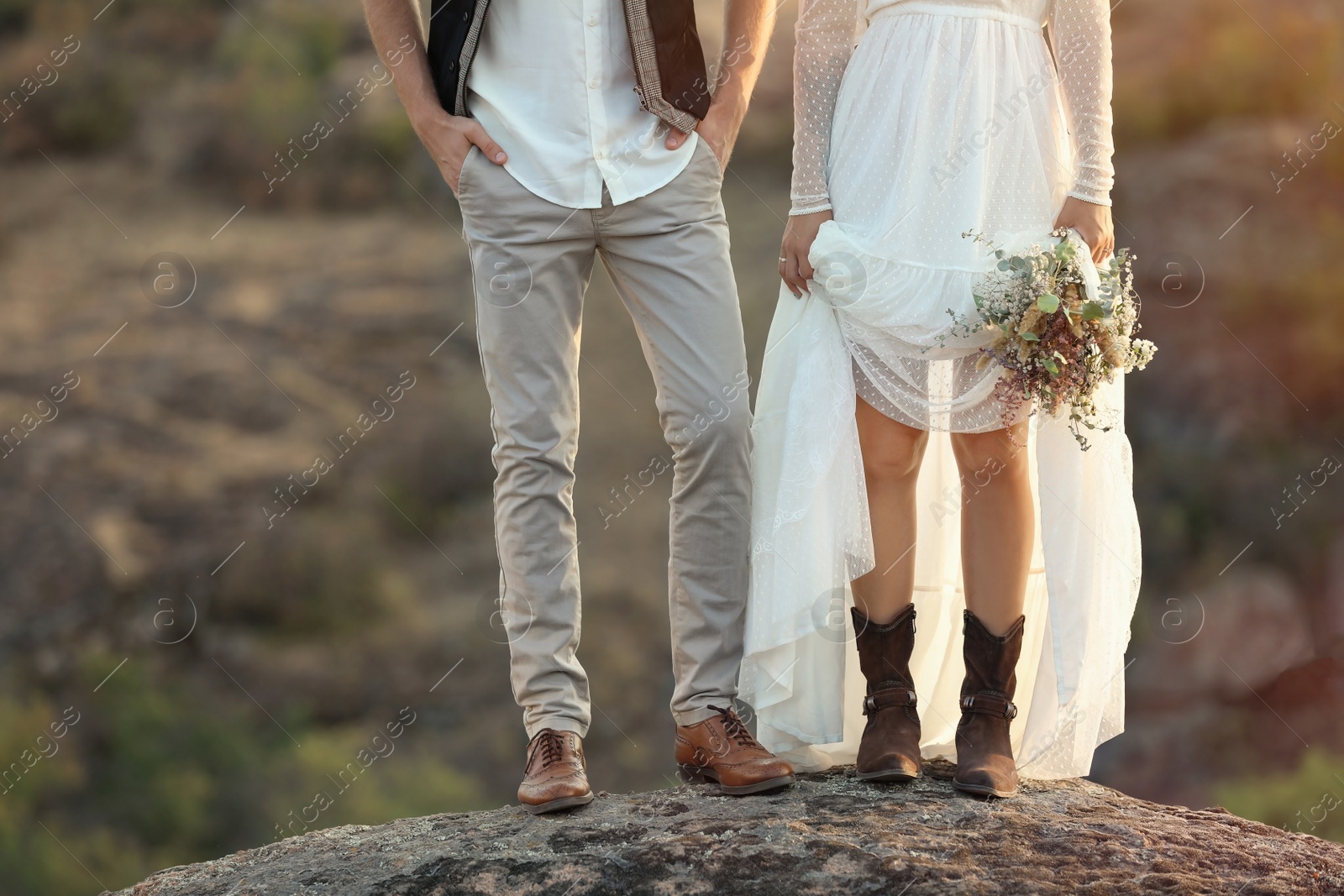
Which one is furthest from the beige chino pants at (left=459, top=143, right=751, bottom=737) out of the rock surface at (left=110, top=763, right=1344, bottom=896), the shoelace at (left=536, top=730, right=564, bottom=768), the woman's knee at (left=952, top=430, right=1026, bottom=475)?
the woman's knee at (left=952, top=430, right=1026, bottom=475)

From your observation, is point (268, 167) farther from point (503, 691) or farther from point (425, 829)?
point (425, 829)

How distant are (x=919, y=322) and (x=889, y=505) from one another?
32 cm

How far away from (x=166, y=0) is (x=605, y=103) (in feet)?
44.4

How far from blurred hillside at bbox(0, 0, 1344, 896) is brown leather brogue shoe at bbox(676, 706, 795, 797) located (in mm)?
7791

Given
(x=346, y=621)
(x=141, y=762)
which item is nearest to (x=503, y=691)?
(x=346, y=621)

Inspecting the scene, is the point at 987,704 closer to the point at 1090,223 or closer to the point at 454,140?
the point at 1090,223

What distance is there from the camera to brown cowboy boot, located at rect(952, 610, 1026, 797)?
220cm

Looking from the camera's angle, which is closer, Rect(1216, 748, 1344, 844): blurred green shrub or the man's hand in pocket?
the man's hand in pocket

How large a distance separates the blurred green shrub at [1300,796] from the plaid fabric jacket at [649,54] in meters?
8.05

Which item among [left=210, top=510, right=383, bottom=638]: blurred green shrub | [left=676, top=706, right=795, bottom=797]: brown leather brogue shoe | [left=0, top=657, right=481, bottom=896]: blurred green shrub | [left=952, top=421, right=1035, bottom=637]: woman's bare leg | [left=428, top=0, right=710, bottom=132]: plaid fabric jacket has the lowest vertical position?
[left=0, top=657, right=481, bottom=896]: blurred green shrub

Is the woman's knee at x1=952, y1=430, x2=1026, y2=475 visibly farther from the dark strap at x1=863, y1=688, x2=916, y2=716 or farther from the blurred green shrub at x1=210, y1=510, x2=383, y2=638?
the blurred green shrub at x1=210, y1=510, x2=383, y2=638

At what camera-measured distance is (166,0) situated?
14062 millimetres

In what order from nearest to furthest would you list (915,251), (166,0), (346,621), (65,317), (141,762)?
(915,251), (141,762), (346,621), (65,317), (166,0)

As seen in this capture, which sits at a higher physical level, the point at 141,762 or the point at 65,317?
the point at 65,317
